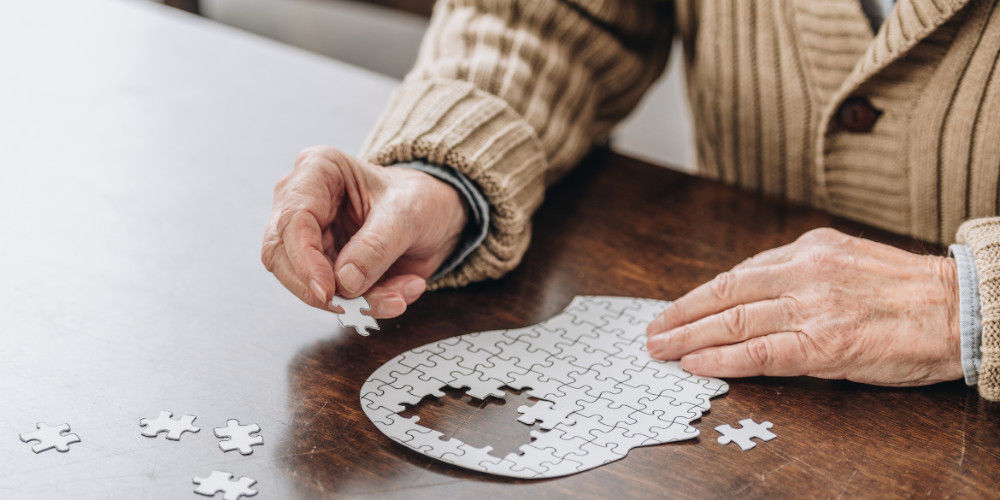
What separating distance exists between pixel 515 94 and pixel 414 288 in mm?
438

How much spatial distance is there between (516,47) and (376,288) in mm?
549

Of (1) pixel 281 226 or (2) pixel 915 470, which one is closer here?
(2) pixel 915 470

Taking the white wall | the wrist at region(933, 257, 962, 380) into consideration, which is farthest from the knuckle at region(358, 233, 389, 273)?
the white wall

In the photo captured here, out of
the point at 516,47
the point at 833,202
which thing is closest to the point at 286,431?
the point at 516,47

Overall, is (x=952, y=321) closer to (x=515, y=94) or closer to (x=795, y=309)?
(x=795, y=309)

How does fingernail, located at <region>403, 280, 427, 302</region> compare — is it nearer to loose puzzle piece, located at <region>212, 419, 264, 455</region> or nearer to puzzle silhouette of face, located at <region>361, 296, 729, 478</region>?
puzzle silhouette of face, located at <region>361, 296, 729, 478</region>

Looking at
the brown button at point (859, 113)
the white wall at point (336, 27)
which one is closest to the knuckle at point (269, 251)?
the brown button at point (859, 113)

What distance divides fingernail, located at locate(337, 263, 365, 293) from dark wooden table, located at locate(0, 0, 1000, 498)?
0.09 m

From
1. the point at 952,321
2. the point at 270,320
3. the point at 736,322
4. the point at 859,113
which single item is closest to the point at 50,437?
the point at 270,320

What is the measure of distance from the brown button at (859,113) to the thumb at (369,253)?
733 millimetres

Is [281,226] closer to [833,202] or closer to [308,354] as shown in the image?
[308,354]

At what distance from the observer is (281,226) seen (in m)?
1.07

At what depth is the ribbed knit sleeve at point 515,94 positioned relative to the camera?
126cm

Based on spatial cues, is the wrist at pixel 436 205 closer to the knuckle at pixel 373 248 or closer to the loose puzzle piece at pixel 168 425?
the knuckle at pixel 373 248
